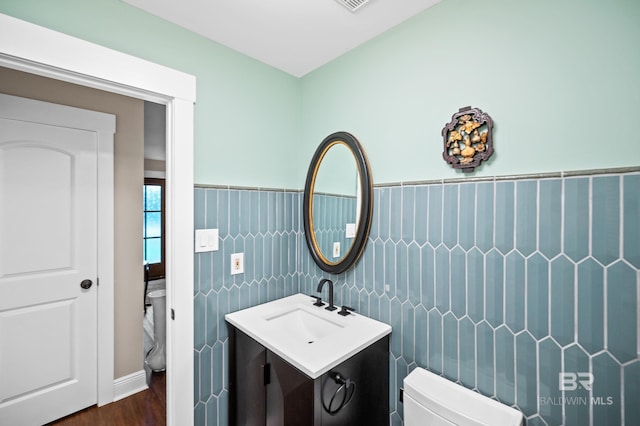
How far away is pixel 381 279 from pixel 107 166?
2.05 m

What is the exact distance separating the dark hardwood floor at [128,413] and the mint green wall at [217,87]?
5.83 ft

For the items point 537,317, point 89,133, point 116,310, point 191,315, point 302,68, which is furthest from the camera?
point 116,310

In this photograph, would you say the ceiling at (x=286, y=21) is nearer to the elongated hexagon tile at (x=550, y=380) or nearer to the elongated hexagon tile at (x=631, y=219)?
the elongated hexagon tile at (x=631, y=219)

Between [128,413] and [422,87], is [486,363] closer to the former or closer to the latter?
[422,87]

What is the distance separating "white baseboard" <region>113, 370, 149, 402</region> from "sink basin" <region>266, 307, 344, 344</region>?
1530 millimetres

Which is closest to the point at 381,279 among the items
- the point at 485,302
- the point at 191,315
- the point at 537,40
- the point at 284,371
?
the point at 485,302

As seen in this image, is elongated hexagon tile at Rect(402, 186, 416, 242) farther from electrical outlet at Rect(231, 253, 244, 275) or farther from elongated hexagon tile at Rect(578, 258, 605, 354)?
electrical outlet at Rect(231, 253, 244, 275)

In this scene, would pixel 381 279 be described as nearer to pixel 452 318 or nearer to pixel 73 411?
pixel 452 318

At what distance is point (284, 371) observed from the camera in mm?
1128

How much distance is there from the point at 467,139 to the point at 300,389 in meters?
1.19

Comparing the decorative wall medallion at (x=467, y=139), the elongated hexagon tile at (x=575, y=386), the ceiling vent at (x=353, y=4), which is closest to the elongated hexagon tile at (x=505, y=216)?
the decorative wall medallion at (x=467, y=139)

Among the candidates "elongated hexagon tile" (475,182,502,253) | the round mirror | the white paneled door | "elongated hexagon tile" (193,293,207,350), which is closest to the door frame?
"elongated hexagon tile" (193,293,207,350)

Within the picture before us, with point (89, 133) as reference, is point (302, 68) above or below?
above

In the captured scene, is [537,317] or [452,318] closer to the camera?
[537,317]
